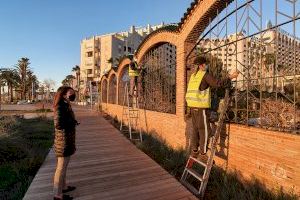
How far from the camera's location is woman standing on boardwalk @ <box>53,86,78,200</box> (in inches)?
180

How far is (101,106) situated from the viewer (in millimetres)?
29484

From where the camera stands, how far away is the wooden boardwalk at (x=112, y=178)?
485cm

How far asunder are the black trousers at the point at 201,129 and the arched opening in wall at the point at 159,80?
152 inches

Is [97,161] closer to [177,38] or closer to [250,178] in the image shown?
[250,178]

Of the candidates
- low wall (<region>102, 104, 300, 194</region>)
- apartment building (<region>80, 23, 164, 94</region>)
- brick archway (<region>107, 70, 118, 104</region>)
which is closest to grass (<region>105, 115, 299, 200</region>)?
low wall (<region>102, 104, 300, 194</region>)

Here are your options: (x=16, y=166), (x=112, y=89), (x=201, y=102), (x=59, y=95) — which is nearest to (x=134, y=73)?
(x=16, y=166)

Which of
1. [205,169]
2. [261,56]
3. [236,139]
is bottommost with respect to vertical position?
[205,169]

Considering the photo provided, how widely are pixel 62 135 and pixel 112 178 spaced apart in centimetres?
166

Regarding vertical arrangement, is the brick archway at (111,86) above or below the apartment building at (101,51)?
below

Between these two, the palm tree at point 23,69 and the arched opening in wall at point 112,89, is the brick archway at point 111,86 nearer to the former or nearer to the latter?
the arched opening in wall at point 112,89

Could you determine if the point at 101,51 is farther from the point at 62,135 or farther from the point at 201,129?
the point at 62,135

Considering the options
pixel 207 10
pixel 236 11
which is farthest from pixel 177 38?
pixel 236 11

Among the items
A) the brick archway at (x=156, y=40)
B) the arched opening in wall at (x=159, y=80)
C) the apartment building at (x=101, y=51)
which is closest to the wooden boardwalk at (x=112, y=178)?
the arched opening in wall at (x=159, y=80)

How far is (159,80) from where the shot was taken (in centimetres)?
1165
